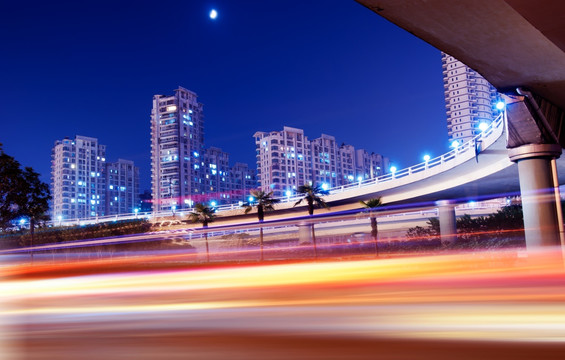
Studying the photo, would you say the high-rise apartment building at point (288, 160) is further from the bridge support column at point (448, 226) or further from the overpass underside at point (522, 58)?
the overpass underside at point (522, 58)

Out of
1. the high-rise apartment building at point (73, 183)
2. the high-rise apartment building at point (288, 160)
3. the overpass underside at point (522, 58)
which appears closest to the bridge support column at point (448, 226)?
the overpass underside at point (522, 58)

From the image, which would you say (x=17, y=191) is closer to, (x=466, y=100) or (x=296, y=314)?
(x=296, y=314)

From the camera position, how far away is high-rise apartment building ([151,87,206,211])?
181 m

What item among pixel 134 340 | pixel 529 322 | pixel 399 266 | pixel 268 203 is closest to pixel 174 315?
pixel 134 340

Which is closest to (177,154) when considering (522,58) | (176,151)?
(176,151)

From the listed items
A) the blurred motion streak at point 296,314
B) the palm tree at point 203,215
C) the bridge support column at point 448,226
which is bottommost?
the blurred motion streak at point 296,314

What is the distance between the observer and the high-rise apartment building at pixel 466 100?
514 ft

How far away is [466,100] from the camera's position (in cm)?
15762

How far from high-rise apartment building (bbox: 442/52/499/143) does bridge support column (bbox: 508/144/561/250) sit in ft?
464

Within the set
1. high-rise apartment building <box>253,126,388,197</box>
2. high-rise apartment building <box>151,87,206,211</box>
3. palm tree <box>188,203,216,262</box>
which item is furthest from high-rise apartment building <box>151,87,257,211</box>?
palm tree <box>188,203,216,262</box>

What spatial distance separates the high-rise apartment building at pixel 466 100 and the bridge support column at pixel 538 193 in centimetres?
14147

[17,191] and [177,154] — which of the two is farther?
[177,154]

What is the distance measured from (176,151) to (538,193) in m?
172

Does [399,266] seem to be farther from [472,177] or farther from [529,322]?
[472,177]
